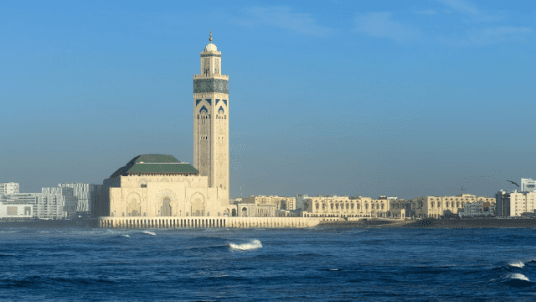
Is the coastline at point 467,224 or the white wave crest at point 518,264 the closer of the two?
the white wave crest at point 518,264

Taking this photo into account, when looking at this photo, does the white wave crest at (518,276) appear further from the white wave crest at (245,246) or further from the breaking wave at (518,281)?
the white wave crest at (245,246)

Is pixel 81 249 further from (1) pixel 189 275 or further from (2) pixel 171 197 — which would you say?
(2) pixel 171 197

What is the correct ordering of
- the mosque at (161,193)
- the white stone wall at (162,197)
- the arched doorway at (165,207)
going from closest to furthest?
the white stone wall at (162,197) → the mosque at (161,193) → the arched doorway at (165,207)

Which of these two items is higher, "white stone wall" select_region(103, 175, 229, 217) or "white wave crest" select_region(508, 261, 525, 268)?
"white stone wall" select_region(103, 175, 229, 217)

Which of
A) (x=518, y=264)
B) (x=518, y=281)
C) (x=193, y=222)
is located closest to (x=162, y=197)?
(x=193, y=222)

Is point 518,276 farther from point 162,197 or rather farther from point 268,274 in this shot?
point 162,197

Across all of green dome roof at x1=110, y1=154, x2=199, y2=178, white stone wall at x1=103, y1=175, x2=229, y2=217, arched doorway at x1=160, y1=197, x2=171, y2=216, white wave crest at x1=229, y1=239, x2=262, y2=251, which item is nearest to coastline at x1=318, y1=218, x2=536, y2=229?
white stone wall at x1=103, y1=175, x2=229, y2=217

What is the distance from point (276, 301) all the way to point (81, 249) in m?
45.8

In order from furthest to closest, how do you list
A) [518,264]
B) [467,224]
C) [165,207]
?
1. [467,224]
2. [165,207]
3. [518,264]

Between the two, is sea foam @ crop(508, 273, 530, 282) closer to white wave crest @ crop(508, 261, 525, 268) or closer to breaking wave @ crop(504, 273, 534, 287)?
breaking wave @ crop(504, 273, 534, 287)

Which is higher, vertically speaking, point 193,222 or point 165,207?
point 165,207

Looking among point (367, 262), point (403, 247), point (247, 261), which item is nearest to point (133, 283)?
point (247, 261)

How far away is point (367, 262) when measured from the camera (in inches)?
2753

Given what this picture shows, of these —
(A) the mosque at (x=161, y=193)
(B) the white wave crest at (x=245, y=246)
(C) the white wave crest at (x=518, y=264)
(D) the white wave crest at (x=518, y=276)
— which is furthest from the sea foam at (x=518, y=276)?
(A) the mosque at (x=161, y=193)
